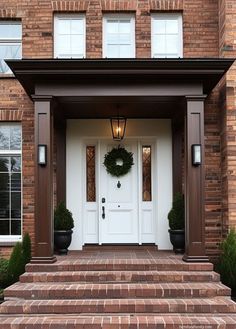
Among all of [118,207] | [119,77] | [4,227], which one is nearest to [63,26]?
[119,77]

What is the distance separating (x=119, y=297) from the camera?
18.8 feet

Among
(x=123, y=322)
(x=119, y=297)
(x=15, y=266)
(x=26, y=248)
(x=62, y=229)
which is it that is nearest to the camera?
(x=123, y=322)

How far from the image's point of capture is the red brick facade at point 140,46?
7.61 meters

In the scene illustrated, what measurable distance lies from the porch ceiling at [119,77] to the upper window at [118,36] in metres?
1.70

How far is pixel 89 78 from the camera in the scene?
6609mm

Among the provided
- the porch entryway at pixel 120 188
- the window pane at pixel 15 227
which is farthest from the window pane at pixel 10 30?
the window pane at pixel 15 227

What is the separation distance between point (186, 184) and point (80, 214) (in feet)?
8.28

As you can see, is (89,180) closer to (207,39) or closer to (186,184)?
(186,184)

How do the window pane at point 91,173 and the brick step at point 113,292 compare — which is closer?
the brick step at point 113,292

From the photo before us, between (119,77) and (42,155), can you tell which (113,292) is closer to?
(42,155)

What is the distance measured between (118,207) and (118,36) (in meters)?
3.47

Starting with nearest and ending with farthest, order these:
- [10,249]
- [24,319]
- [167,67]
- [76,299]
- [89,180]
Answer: [24,319] < [76,299] < [167,67] < [10,249] < [89,180]

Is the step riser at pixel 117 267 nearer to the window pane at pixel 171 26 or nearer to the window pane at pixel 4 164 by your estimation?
the window pane at pixel 4 164

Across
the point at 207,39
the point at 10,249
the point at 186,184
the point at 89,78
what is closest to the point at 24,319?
the point at 10,249
